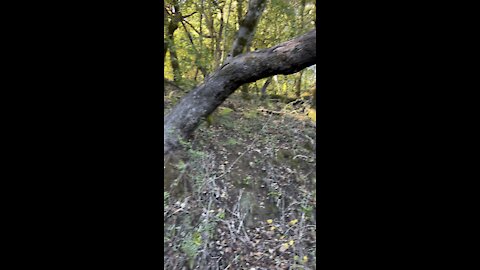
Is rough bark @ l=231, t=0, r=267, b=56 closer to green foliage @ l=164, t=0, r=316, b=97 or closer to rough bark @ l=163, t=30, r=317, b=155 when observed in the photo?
green foliage @ l=164, t=0, r=316, b=97

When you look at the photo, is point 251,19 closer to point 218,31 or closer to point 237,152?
point 218,31

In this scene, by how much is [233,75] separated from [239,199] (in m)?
1.39

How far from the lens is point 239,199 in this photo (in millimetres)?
3375

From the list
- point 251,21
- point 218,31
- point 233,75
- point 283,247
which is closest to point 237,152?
point 233,75

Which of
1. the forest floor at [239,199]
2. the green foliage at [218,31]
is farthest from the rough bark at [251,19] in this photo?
the forest floor at [239,199]

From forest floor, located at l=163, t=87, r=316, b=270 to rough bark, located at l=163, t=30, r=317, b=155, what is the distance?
0.78 ft

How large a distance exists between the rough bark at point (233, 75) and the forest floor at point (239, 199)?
0.24 m

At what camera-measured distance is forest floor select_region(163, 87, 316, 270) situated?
9.36 ft

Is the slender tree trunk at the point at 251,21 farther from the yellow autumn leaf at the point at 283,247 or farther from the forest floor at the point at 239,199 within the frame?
the yellow autumn leaf at the point at 283,247

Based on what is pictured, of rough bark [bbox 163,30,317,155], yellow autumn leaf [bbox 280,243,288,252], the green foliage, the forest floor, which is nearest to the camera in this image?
the forest floor

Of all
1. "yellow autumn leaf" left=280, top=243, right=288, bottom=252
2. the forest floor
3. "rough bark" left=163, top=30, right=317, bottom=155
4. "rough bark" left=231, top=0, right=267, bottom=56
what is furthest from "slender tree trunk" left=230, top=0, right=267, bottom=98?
"yellow autumn leaf" left=280, top=243, right=288, bottom=252

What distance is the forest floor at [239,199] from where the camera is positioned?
285 cm
